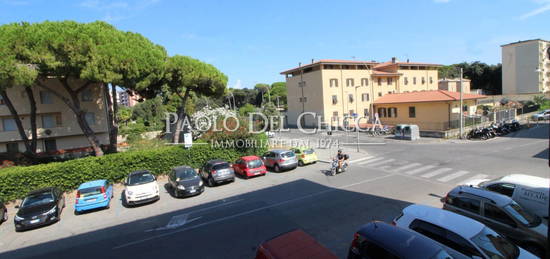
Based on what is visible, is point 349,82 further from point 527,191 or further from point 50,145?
point 50,145

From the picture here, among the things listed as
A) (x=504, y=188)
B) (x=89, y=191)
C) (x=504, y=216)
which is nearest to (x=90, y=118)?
(x=89, y=191)

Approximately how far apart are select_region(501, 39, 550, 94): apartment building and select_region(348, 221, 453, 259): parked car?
3141 inches

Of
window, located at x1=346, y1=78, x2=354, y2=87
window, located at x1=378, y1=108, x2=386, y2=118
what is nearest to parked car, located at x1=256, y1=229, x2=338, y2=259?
window, located at x1=378, y1=108, x2=386, y2=118

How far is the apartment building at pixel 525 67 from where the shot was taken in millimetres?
62594

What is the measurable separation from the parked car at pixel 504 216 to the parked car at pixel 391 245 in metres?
3.18

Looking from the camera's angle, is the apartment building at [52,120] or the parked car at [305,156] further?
the apartment building at [52,120]

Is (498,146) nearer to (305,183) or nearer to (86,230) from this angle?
(305,183)

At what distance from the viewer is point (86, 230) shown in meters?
10.4

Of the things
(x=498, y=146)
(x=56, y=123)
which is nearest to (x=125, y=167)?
(x=56, y=123)

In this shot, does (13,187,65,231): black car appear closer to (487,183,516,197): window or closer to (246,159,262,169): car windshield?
(246,159,262,169): car windshield

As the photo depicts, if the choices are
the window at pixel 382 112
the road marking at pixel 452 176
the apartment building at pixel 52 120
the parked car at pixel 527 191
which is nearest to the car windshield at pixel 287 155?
the road marking at pixel 452 176

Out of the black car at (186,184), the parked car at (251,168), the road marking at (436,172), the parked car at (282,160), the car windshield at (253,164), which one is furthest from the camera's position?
the parked car at (282,160)

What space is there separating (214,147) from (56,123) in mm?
16389

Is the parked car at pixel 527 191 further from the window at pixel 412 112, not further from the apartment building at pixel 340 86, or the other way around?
the apartment building at pixel 340 86
